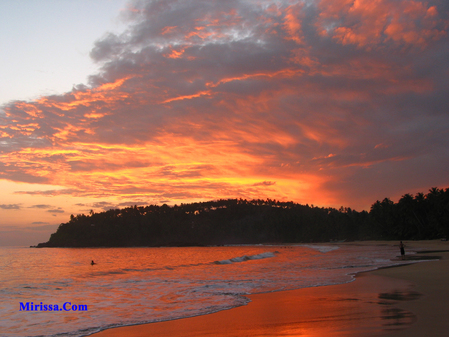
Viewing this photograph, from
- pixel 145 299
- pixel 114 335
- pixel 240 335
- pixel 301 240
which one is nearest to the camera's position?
pixel 240 335

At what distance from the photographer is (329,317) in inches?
364

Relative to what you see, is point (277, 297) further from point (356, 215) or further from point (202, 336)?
point (356, 215)

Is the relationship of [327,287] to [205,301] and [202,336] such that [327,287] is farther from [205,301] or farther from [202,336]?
[202,336]

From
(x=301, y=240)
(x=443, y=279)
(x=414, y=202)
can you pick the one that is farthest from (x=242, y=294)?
(x=301, y=240)

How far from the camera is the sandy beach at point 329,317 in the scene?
7.73 metres

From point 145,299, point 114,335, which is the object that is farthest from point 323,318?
point 145,299

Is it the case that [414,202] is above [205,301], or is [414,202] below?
above

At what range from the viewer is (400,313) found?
9.07m

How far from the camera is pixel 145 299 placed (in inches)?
571

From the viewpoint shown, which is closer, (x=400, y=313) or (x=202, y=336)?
(x=202, y=336)

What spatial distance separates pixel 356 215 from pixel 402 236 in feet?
129

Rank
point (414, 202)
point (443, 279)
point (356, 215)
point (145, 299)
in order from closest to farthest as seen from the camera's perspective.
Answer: point (145, 299)
point (443, 279)
point (414, 202)
point (356, 215)

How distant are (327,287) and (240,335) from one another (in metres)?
9.27

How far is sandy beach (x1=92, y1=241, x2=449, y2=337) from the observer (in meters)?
7.73
